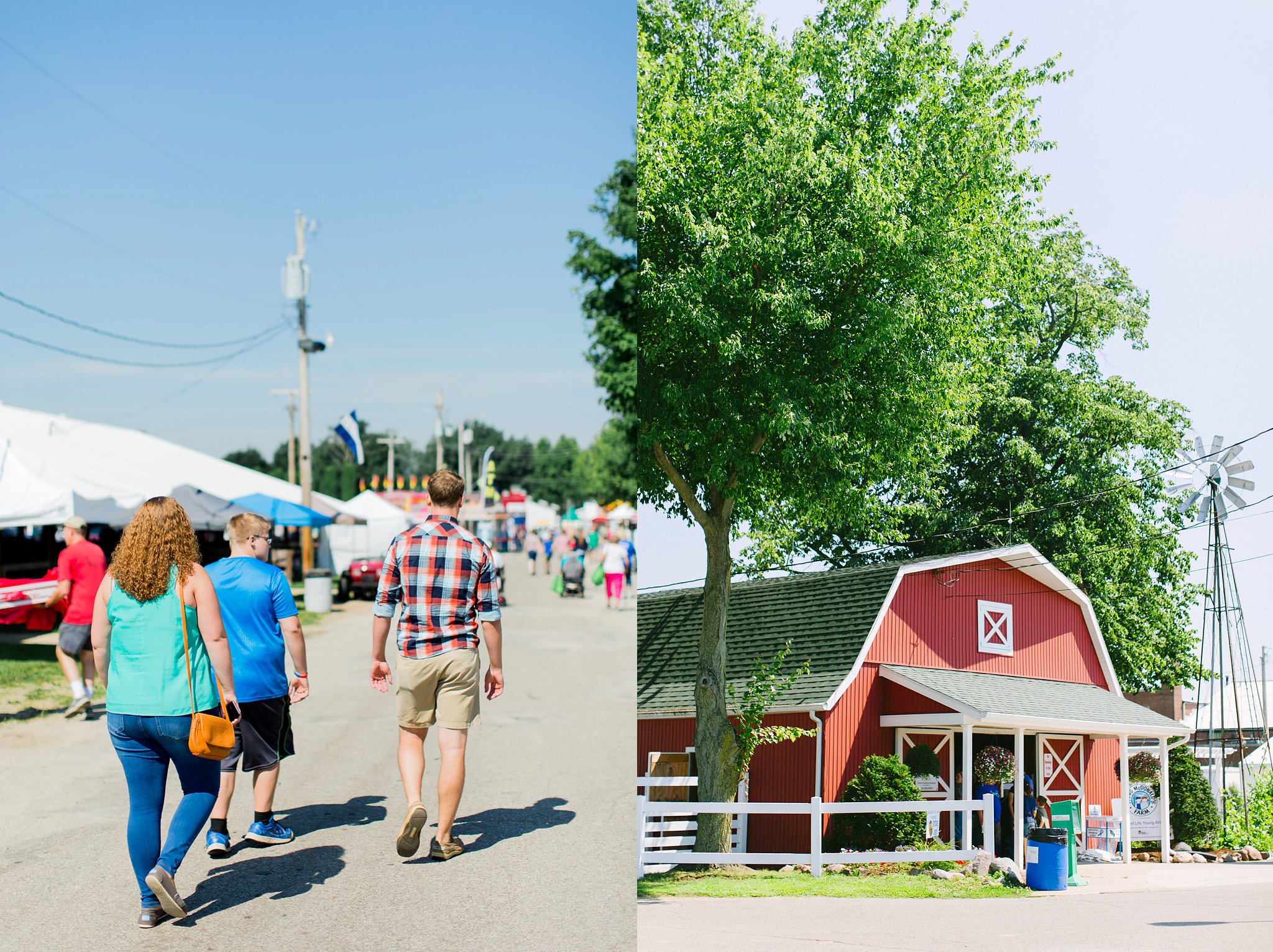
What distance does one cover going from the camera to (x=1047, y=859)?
4895mm

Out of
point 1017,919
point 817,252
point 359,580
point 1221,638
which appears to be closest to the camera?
point 1017,919

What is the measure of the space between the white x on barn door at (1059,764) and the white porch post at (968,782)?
336mm

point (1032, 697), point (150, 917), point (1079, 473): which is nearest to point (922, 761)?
point (1032, 697)

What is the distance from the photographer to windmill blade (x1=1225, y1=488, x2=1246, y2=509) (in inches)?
199

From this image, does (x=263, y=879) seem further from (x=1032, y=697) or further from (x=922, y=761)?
(x=1032, y=697)

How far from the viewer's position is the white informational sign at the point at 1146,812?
5059 mm

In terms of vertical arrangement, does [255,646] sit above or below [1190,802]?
above

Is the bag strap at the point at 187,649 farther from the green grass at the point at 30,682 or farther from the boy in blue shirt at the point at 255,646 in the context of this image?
the green grass at the point at 30,682

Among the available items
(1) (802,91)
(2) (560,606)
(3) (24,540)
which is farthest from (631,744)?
(3) (24,540)

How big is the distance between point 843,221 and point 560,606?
15.7m

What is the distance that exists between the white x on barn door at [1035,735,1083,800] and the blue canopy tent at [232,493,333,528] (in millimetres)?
16663

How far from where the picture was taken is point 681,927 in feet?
16.0

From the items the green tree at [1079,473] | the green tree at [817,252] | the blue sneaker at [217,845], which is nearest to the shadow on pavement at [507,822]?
the blue sneaker at [217,845]

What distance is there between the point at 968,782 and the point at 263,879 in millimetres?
3033
